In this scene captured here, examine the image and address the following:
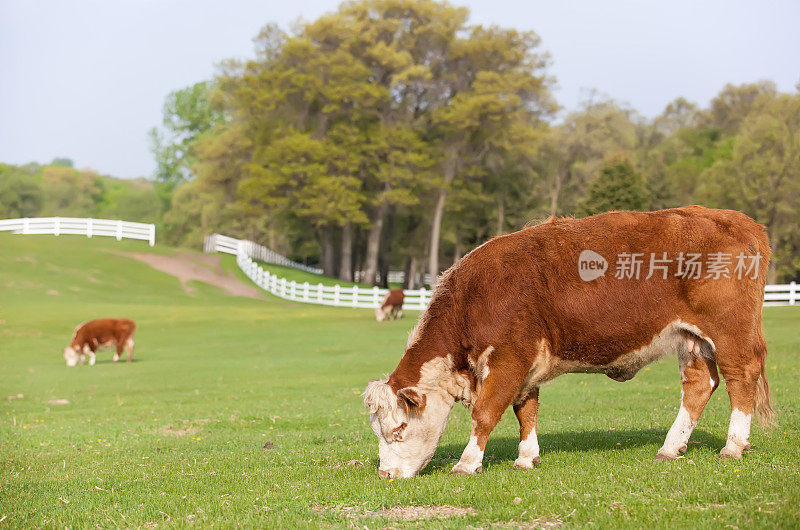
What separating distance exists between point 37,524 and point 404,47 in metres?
50.9

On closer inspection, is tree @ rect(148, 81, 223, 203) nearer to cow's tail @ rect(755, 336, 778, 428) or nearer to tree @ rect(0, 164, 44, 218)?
tree @ rect(0, 164, 44, 218)

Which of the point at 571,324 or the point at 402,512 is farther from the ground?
the point at 571,324

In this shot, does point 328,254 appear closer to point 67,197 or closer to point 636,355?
point 636,355

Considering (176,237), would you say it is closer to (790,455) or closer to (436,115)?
(436,115)

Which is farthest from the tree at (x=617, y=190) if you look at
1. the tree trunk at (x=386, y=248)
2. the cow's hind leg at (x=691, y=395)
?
the cow's hind leg at (x=691, y=395)

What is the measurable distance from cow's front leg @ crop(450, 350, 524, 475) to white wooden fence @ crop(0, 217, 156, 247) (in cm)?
5227

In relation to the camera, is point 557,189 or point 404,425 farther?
point 557,189

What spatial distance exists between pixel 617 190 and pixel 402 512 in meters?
43.5

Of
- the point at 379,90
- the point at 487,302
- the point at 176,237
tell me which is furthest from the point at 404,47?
the point at 487,302

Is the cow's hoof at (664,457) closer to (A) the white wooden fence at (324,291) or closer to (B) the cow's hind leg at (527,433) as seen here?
(B) the cow's hind leg at (527,433)

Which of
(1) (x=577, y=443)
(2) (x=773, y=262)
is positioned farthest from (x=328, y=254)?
(1) (x=577, y=443)

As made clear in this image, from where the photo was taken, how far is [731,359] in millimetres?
7234

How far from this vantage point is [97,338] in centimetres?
2423

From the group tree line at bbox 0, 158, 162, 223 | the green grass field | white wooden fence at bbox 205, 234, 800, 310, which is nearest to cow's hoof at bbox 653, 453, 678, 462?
the green grass field
